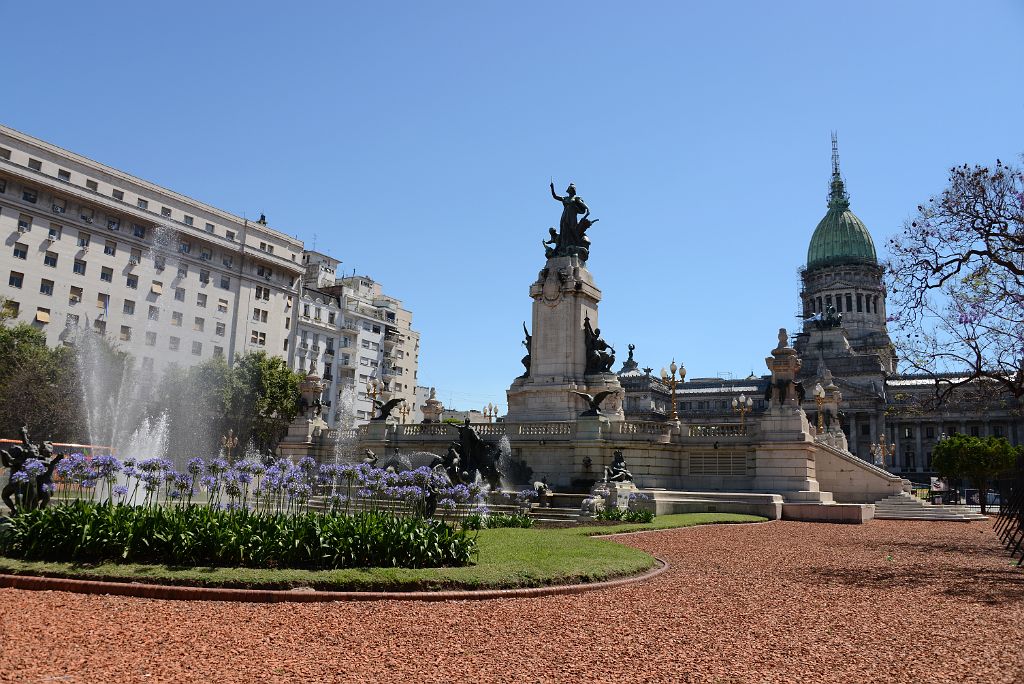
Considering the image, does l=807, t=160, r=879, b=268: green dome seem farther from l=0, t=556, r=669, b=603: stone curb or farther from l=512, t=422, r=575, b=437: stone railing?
l=0, t=556, r=669, b=603: stone curb

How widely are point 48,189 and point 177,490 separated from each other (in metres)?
54.1

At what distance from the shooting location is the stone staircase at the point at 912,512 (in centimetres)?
3469

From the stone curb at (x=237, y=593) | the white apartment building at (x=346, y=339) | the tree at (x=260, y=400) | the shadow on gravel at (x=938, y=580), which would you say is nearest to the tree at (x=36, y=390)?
the tree at (x=260, y=400)

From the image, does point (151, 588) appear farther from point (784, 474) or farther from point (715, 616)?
point (784, 474)

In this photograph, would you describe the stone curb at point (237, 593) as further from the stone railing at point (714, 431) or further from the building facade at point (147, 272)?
the building facade at point (147, 272)

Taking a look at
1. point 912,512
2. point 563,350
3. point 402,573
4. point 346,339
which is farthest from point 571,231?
point 346,339

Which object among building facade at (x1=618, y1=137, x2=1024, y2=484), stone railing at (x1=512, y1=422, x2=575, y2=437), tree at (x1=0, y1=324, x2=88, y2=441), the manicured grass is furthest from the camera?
building facade at (x1=618, y1=137, x2=1024, y2=484)

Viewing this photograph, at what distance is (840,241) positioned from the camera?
146 meters

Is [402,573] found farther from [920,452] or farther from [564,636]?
[920,452]

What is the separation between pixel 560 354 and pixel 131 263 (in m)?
41.8

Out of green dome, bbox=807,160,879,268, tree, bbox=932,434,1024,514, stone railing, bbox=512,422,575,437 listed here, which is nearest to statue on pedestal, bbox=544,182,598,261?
stone railing, bbox=512,422,575,437

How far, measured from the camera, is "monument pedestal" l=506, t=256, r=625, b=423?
1670 inches

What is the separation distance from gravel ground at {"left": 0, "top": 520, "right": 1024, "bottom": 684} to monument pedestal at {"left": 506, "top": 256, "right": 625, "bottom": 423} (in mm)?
28188

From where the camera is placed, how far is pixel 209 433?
186ft
